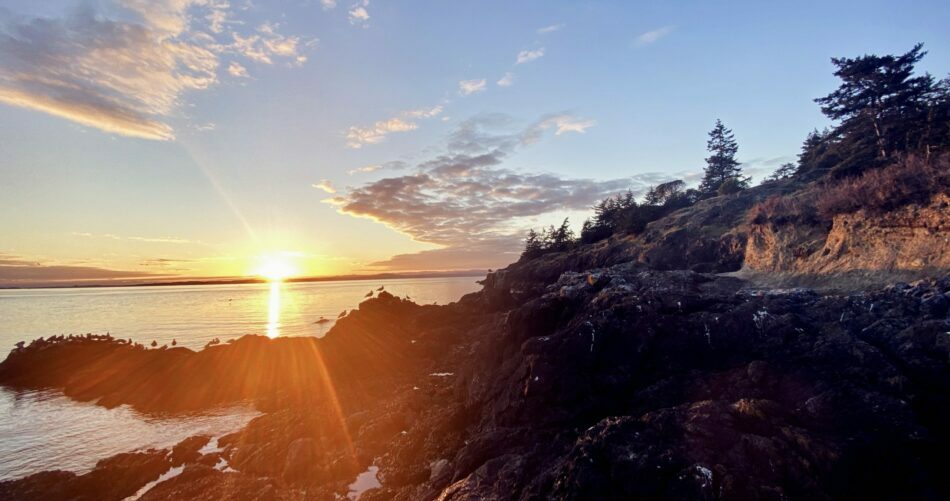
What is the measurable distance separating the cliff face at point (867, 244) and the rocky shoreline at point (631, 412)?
353 centimetres

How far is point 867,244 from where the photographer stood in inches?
848

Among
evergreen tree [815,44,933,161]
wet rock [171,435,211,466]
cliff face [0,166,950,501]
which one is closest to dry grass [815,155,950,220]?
cliff face [0,166,950,501]

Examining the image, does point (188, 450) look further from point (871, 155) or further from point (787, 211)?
point (871, 155)

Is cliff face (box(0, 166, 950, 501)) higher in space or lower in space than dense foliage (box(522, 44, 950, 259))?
lower

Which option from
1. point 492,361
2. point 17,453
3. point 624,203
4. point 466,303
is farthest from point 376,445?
point 624,203

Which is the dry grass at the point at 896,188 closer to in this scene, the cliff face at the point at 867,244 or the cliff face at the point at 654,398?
the cliff face at the point at 867,244

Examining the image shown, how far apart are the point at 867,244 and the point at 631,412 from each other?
18473 mm

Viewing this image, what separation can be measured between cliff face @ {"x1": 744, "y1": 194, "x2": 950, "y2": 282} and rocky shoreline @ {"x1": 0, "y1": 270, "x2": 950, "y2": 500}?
3531mm

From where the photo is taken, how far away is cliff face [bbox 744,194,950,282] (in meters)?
18.9

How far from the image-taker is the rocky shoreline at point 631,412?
31.7 feet

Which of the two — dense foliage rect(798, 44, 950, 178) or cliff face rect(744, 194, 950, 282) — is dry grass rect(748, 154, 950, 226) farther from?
dense foliage rect(798, 44, 950, 178)

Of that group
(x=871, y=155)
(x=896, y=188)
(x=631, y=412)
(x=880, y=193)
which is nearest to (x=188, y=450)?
(x=631, y=412)

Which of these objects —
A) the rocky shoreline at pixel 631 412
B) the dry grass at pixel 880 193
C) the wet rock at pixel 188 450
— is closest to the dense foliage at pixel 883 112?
the dry grass at pixel 880 193

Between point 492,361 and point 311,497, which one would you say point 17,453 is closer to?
point 311,497
